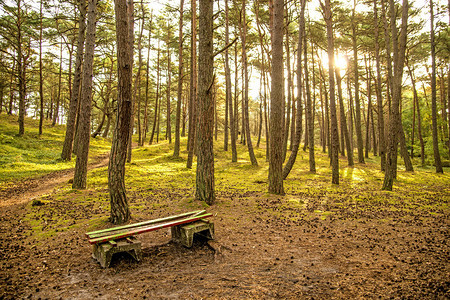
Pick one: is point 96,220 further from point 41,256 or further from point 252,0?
point 252,0

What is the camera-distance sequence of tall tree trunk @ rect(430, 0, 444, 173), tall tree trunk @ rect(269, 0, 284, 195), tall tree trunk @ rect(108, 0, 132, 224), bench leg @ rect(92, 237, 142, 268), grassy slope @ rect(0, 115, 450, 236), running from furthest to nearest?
tall tree trunk @ rect(430, 0, 444, 173), tall tree trunk @ rect(269, 0, 284, 195), grassy slope @ rect(0, 115, 450, 236), tall tree trunk @ rect(108, 0, 132, 224), bench leg @ rect(92, 237, 142, 268)

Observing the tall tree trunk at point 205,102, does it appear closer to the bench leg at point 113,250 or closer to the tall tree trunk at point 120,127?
the tall tree trunk at point 120,127

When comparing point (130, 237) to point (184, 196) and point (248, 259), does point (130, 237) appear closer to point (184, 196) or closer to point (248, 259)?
point (248, 259)

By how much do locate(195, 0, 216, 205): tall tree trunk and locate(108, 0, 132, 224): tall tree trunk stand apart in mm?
2156

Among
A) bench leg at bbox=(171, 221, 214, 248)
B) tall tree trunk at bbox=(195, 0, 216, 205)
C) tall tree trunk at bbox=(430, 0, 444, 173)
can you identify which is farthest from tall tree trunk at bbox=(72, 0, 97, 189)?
tall tree trunk at bbox=(430, 0, 444, 173)

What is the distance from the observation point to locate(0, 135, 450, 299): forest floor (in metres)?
3.17

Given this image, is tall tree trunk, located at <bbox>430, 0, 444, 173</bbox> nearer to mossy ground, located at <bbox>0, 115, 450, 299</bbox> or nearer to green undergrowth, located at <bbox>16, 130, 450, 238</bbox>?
green undergrowth, located at <bbox>16, 130, 450, 238</bbox>

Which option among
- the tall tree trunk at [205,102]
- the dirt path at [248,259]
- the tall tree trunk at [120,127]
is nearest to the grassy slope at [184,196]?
the dirt path at [248,259]

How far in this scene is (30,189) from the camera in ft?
30.2

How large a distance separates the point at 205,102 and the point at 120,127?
2.56 metres

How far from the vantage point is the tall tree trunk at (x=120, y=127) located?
18.0ft

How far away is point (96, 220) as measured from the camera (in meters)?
5.76

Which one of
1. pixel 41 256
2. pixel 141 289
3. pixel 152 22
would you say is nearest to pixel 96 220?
pixel 41 256

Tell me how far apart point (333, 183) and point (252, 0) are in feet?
45.5
